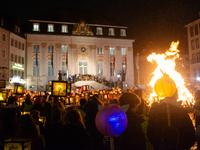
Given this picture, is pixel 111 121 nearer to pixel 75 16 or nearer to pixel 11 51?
pixel 11 51

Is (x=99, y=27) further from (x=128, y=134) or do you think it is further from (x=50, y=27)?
(x=128, y=134)

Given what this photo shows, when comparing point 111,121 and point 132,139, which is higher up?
point 111,121

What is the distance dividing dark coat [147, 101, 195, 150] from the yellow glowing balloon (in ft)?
2.01

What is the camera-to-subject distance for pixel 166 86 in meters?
4.50

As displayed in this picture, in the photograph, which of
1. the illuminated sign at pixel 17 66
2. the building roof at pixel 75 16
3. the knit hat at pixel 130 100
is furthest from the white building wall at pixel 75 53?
the knit hat at pixel 130 100

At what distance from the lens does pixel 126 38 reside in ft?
136

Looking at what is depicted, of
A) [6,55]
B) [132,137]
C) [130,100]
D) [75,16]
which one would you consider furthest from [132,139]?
[75,16]

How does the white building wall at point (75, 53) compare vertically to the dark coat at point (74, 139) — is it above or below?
above

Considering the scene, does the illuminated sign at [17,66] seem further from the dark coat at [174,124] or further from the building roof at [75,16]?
the dark coat at [174,124]

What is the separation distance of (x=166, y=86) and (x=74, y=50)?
3549cm

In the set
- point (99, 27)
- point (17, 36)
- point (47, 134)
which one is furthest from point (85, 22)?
point (47, 134)

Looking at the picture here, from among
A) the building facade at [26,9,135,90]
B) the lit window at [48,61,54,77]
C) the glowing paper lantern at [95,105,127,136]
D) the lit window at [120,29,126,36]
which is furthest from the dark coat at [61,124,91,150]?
the lit window at [120,29,126,36]

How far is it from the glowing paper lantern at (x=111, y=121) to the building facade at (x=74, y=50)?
32.9m

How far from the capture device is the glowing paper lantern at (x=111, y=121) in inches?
120
